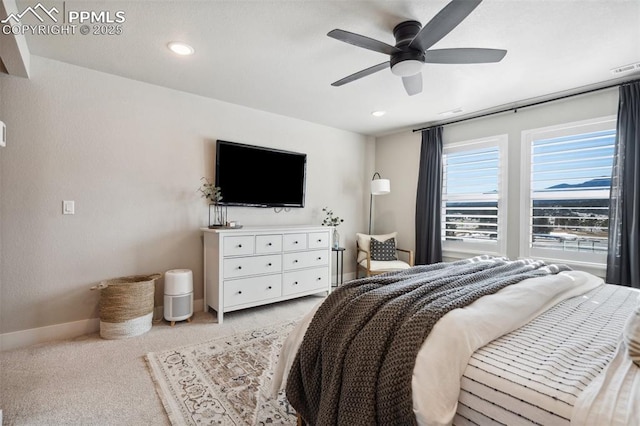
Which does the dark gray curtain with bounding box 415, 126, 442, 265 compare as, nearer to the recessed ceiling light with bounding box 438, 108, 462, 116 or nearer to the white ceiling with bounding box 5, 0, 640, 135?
the recessed ceiling light with bounding box 438, 108, 462, 116

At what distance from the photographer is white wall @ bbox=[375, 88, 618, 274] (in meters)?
3.11

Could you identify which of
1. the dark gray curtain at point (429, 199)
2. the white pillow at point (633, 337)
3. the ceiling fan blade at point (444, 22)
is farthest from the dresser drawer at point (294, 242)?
the white pillow at point (633, 337)

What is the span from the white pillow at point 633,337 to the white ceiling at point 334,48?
5.97 feet

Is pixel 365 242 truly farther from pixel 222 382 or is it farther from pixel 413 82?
pixel 222 382

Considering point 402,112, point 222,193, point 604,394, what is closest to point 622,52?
point 402,112

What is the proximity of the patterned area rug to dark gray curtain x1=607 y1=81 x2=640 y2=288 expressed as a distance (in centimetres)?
317

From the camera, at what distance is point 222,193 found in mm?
3410

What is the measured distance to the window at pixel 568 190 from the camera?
3010 mm

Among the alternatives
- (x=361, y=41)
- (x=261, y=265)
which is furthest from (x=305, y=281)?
(x=361, y=41)

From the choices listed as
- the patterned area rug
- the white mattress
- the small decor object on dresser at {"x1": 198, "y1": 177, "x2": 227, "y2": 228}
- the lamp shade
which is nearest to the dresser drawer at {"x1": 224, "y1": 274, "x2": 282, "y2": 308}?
the patterned area rug

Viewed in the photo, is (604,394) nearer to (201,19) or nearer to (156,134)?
(201,19)

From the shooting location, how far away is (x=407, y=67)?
205 centimetres

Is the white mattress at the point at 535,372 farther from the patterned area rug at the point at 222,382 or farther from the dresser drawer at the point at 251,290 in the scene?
the dresser drawer at the point at 251,290

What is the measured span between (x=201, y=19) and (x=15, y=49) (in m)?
1.38
